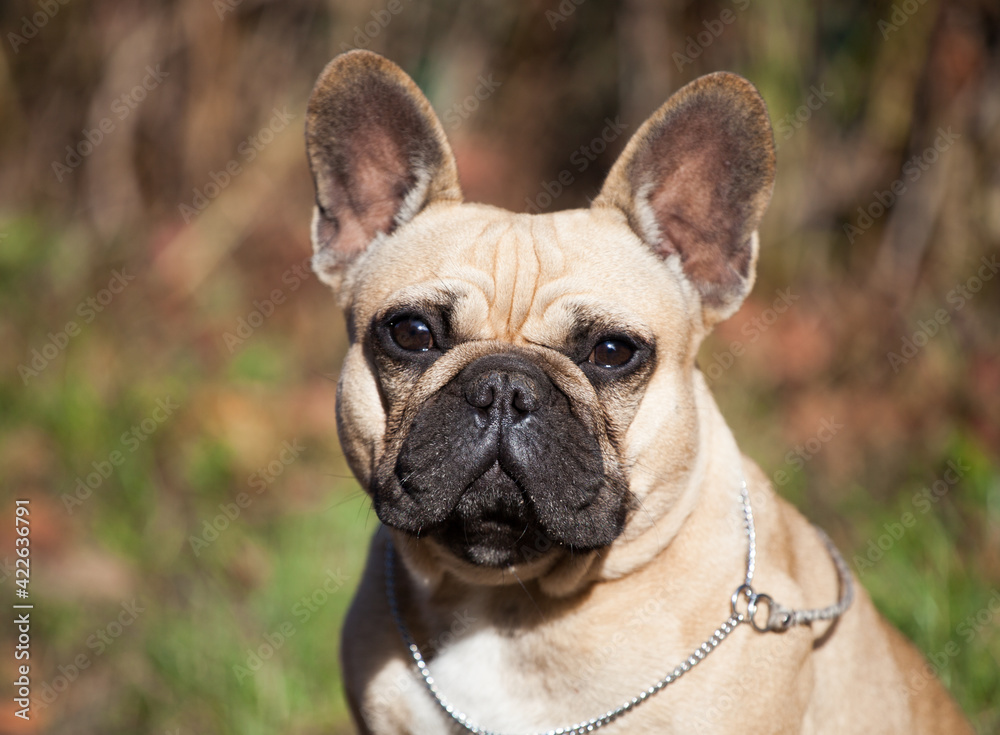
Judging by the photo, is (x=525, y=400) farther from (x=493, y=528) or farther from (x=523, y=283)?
(x=523, y=283)

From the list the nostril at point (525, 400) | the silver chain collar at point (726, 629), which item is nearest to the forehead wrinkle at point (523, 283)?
the nostril at point (525, 400)

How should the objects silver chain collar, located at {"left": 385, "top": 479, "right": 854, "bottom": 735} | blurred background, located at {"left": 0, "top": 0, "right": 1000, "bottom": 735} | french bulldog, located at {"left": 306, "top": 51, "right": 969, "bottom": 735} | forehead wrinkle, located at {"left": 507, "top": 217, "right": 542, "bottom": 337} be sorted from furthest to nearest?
1. blurred background, located at {"left": 0, "top": 0, "right": 1000, "bottom": 735}
2. forehead wrinkle, located at {"left": 507, "top": 217, "right": 542, "bottom": 337}
3. silver chain collar, located at {"left": 385, "top": 479, "right": 854, "bottom": 735}
4. french bulldog, located at {"left": 306, "top": 51, "right": 969, "bottom": 735}

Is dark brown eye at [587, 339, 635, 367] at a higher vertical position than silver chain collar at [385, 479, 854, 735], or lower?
higher

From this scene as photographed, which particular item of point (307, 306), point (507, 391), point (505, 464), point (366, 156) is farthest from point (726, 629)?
point (307, 306)

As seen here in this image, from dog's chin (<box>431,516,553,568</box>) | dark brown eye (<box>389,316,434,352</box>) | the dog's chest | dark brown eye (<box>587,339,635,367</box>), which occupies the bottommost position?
the dog's chest

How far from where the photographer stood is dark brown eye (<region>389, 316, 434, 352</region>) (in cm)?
292

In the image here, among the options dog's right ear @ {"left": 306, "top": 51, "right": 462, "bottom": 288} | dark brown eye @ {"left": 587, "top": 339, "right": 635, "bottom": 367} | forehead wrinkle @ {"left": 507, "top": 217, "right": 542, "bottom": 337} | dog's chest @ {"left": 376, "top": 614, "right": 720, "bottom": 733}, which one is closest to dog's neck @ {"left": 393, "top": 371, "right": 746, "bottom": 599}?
dog's chest @ {"left": 376, "top": 614, "right": 720, "bottom": 733}

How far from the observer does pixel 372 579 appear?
3256 mm

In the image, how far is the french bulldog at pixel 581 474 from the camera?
2.62m

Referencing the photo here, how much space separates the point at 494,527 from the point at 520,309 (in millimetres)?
693

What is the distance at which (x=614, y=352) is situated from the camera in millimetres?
2842

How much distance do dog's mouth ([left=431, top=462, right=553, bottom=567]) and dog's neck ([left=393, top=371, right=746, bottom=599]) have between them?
98mm

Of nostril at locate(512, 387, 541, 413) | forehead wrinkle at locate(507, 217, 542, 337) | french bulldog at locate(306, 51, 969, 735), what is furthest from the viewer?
forehead wrinkle at locate(507, 217, 542, 337)

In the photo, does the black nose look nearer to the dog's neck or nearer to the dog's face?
the dog's face
